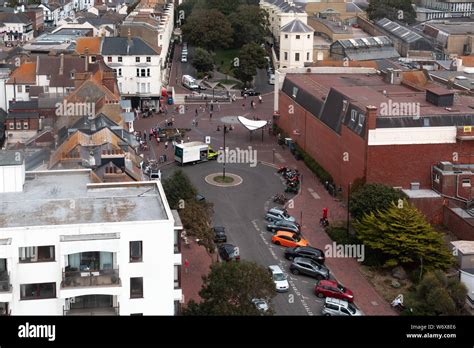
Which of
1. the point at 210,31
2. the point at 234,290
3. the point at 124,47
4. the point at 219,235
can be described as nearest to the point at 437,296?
the point at 234,290

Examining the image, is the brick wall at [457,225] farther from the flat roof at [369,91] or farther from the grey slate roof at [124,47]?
the grey slate roof at [124,47]

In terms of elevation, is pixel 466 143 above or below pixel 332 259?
above

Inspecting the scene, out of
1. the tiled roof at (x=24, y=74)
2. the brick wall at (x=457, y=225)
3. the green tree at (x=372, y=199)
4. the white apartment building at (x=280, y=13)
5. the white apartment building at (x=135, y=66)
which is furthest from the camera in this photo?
the white apartment building at (x=280, y=13)

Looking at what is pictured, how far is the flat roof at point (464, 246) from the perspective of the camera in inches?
1043

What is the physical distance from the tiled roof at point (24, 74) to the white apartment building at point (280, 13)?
96.1ft

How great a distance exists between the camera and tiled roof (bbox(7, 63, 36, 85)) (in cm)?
4597

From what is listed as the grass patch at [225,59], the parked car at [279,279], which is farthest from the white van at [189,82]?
the parked car at [279,279]

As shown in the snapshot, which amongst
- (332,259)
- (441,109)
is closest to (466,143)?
(441,109)

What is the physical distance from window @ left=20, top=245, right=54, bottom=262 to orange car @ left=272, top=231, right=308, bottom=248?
14.9m

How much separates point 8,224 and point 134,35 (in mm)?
42031

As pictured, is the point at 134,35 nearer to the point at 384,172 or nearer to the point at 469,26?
Result: the point at 384,172

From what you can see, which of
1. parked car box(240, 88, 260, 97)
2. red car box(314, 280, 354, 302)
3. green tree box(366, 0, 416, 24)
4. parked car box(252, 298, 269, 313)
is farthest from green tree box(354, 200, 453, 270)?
green tree box(366, 0, 416, 24)

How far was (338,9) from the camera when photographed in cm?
8362

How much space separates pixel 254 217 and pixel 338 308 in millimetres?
10031
